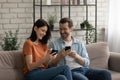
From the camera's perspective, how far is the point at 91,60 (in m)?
3.56

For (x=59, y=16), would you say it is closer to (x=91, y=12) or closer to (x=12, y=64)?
(x=91, y=12)

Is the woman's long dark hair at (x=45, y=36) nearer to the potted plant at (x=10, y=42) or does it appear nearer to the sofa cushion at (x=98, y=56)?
the sofa cushion at (x=98, y=56)

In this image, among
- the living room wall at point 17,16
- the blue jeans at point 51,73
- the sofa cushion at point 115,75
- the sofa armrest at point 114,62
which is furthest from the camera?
the living room wall at point 17,16

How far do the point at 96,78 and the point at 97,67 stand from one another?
387 millimetres

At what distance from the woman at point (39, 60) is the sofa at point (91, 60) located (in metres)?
0.14

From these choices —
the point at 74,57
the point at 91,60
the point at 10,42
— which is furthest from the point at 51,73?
the point at 10,42

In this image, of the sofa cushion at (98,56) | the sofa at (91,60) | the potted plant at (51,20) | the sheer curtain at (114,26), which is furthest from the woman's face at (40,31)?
the sheer curtain at (114,26)

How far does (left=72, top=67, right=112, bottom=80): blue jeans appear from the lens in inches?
119

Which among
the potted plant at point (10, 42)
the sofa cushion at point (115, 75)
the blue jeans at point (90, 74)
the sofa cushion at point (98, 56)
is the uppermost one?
the potted plant at point (10, 42)

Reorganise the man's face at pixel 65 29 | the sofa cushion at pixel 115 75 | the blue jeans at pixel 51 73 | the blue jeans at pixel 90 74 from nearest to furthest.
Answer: the blue jeans at pixel 51 73 → the blue jeans at pixel 90 74 → the man's face at pixel 65 29 → the sofa cushion at pixel 115 75

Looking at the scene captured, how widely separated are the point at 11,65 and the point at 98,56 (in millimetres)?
1105

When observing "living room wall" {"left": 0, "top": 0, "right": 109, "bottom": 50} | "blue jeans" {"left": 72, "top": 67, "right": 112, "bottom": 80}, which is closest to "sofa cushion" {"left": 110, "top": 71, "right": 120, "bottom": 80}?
"blue jeans" {"left": 72, "top": 67, "right": 112, "bottom": 80}

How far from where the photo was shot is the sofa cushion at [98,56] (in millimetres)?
3559

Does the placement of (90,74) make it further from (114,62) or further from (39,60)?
(39,60)
